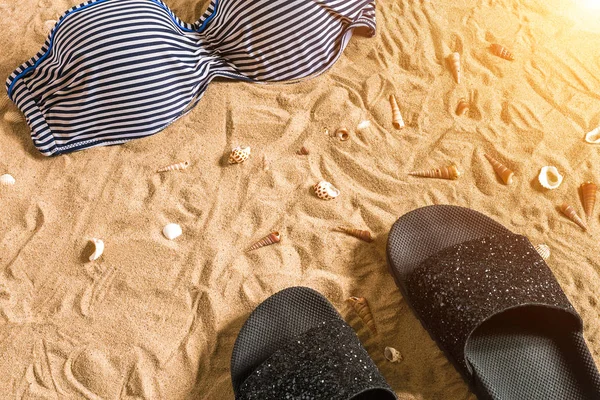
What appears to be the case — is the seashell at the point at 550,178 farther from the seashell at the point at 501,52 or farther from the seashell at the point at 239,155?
the seashell at the point at 239,155

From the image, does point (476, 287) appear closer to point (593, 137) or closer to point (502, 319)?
point (502, 319)

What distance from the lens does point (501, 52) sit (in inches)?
97.6

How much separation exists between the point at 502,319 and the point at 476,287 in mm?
195

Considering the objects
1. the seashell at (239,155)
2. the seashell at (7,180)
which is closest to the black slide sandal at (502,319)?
the seashell at (239,155)

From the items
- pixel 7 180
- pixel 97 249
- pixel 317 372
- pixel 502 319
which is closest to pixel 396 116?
pixel 502 319

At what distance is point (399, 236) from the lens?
1970 millimetres

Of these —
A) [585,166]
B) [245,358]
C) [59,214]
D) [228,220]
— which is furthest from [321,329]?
[585,166]

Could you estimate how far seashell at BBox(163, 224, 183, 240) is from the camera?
2045mm

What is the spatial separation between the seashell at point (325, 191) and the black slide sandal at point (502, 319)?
1.34ft

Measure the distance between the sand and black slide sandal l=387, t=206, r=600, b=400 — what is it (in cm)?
14

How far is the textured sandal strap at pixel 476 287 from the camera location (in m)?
1.67

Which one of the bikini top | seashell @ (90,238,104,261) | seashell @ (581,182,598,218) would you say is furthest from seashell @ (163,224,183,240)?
seashell @ (581,182,598,218)

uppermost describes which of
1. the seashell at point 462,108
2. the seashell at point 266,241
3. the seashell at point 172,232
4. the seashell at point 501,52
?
the seashell at point 501,52

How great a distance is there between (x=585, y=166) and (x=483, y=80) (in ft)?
2.01
